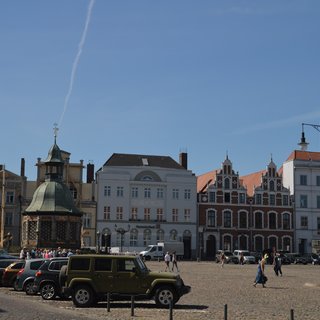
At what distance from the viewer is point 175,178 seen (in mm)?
84938

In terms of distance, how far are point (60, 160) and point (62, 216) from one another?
6020mm

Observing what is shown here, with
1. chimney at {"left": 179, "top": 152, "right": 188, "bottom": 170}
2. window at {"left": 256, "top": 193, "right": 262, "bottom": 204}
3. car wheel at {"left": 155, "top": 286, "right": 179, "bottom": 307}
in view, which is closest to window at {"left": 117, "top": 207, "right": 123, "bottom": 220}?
chimney at {"left": 179, "top": 152, "right": 188, "bottom": 170}

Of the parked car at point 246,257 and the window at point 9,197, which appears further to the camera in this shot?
the window at point 9,197

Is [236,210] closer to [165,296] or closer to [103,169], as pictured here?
[103,169]

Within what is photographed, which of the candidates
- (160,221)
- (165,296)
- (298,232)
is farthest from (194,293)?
(298,232)

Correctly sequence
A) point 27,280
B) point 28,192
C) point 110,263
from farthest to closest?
point 28,192 < point 27,280 < point 110,263

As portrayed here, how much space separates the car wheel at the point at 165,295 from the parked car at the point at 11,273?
10.1 m

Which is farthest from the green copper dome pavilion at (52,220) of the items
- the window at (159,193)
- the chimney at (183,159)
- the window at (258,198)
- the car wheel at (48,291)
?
the window at (258,198)

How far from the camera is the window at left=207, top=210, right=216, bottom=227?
85.1 meters

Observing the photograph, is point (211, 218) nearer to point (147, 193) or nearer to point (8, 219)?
point (147, 193)

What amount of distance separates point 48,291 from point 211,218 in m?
62.8

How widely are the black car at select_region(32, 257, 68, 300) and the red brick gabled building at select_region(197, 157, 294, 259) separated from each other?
2406 inches

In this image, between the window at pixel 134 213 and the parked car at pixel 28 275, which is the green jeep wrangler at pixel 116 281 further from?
the window at pixel 134 213

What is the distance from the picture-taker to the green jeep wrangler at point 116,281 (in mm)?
20859
